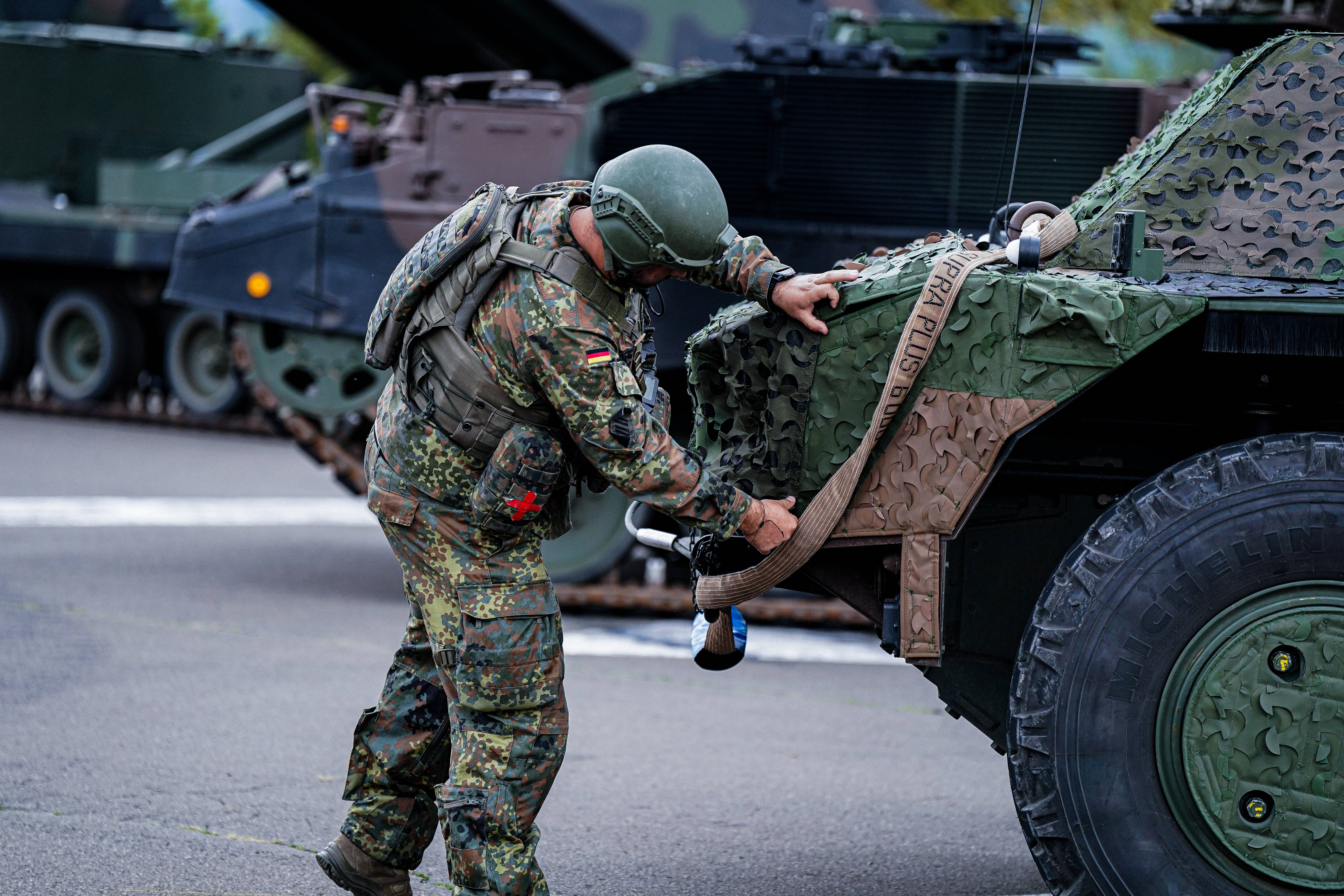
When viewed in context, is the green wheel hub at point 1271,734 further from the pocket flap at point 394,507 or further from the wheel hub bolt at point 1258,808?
the pocket flap at point 394,507

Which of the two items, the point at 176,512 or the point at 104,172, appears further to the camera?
the point at 104,172

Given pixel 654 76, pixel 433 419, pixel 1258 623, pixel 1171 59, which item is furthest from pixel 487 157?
pixel 1171 59

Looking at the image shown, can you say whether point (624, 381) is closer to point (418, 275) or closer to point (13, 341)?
point (418, 275)

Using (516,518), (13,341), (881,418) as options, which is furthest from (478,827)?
(13,341)

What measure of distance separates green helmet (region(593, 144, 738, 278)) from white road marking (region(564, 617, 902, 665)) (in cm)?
395

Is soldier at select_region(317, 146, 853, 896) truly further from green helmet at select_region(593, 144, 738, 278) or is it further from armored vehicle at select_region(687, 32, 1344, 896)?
armored vehicle at select_region(687, 32, 1344, 896)

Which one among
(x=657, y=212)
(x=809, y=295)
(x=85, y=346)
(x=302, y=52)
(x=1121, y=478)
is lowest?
(x=85, y=346)

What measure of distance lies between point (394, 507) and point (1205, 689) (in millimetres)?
1701

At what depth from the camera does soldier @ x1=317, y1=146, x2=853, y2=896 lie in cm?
327

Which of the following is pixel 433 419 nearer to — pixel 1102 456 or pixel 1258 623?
pixel 1102 456

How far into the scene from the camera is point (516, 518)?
3.38 metres

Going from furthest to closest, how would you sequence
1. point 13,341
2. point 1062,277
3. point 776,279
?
point 13,341 → point 776,279 → point 1062,277

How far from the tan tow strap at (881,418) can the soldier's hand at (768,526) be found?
2cm

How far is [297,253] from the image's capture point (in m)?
8.35
